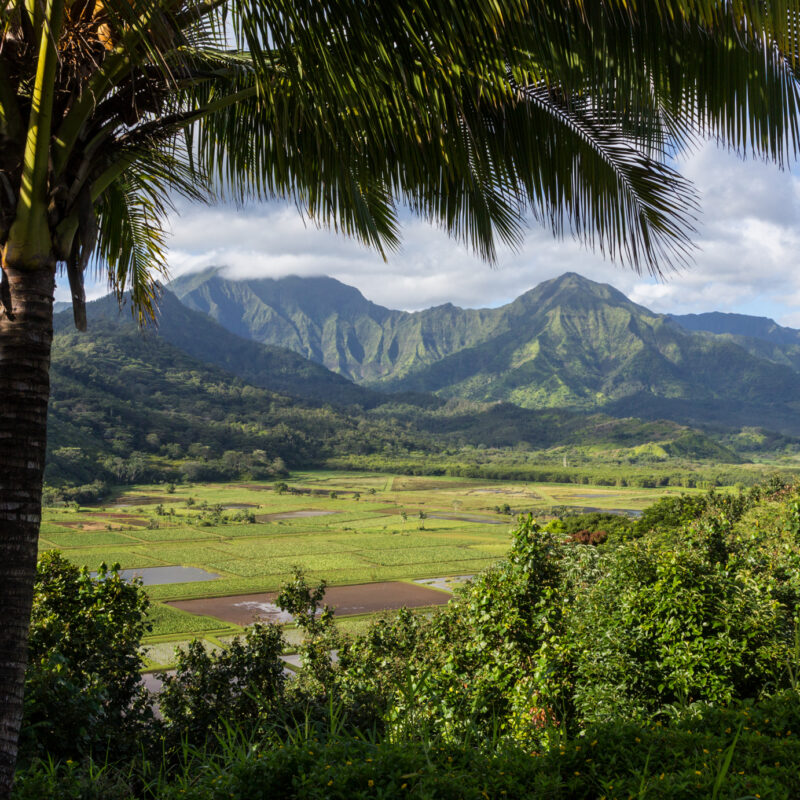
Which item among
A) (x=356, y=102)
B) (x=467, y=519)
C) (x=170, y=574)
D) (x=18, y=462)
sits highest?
(x=356, y=102)

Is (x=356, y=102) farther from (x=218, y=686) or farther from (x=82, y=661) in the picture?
(x=218, y=686)

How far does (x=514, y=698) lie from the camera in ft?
18.0

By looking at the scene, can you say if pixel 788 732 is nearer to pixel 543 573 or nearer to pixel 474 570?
pixel 543 573

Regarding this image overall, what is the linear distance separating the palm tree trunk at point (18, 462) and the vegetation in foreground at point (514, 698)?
0.40 m

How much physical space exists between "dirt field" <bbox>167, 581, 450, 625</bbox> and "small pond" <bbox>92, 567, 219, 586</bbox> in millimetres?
4822

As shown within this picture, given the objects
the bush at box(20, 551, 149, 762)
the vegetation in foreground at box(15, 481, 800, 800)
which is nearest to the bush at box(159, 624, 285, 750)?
the vegetation in foreground at box(15, 481, 800, 800)

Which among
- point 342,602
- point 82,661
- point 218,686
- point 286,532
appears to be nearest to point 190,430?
point 286,532

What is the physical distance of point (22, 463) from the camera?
289 cm

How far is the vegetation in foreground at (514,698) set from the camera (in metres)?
2.69

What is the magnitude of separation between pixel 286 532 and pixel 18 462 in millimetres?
61676

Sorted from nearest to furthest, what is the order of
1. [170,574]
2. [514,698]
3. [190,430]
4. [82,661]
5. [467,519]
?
1. [514,698]
2. [82,661]
3. [170,574]
4. [467,519]
5. [190,430]

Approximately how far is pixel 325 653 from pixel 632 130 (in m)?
9.22

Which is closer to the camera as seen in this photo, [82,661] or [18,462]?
[18,462]

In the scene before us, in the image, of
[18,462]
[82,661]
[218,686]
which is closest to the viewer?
[18,462]
